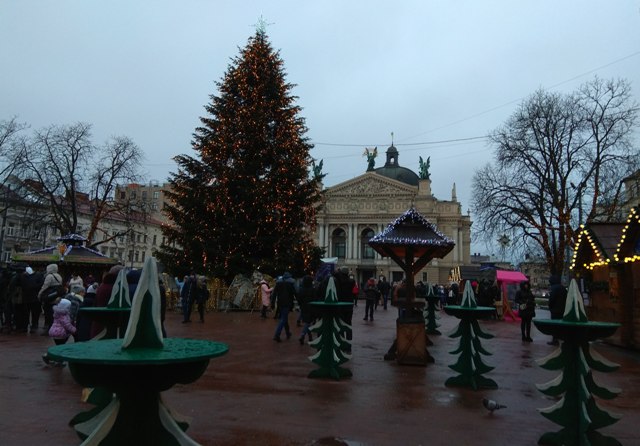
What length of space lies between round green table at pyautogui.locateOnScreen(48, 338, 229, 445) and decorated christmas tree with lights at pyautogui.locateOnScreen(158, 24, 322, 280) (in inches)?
728

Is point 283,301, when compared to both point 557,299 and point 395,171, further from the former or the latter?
point 395,171

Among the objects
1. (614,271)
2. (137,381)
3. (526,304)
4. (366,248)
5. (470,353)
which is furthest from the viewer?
(366,248)

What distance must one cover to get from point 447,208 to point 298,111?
62.1 m

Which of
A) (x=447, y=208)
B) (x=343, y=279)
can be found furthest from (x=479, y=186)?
(x=447, y=208)

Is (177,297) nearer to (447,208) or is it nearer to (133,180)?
(133,180)

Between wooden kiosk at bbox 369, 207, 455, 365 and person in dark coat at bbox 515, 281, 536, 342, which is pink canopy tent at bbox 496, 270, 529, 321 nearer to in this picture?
person in dark coat at bbox 515, 281, 536, 342

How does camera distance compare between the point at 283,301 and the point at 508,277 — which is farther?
the point at 508,277

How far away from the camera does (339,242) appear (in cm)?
8475

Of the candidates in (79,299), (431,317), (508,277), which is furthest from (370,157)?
(79,299)

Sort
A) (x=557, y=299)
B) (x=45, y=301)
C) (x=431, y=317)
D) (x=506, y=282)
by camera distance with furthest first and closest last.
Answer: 1. (x=506, y=282)
2. (x=431, y=317)
3. (x=45, y=301)
4. (x=557, y=299)

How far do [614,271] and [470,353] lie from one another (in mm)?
8947

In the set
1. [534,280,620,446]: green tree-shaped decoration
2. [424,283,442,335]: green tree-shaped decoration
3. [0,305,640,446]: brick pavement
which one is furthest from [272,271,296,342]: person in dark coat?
[534,280,620,446]: green tree-shaped decoration

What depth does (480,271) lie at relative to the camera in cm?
3219

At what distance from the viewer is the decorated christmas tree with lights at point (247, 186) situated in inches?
875
